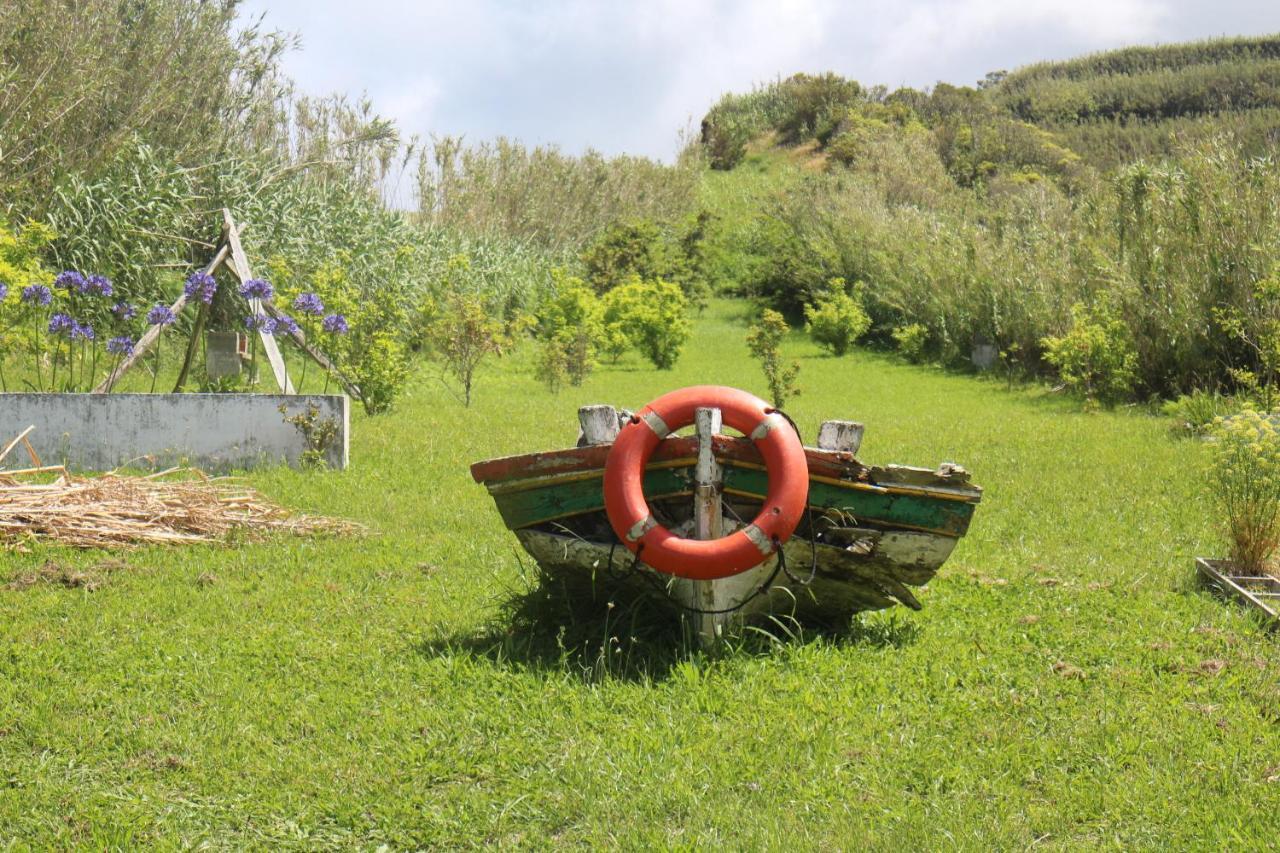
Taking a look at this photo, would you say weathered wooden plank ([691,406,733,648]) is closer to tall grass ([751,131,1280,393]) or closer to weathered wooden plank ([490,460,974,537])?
weathered wooden plank ([490,460,974,537])

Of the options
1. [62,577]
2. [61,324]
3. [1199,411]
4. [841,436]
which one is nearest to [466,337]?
[61,324]

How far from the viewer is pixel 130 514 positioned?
7266mm

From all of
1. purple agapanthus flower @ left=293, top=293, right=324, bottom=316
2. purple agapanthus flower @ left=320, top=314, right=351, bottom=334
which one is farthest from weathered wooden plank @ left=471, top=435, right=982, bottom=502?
purple agapanthus flower @ left=320, top=314, right=351, bottom=334

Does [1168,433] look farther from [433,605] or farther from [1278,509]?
[433,605]

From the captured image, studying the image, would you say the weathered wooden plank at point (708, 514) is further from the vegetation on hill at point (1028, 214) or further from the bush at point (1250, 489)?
the vegetation on hill at point (1028, 214)

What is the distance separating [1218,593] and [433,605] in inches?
158

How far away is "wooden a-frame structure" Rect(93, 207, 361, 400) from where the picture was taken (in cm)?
1064

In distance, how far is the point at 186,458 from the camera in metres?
9.38

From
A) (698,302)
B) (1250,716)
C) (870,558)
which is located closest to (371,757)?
(870,558)

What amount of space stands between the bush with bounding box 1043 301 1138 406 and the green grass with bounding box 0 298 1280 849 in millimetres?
8665

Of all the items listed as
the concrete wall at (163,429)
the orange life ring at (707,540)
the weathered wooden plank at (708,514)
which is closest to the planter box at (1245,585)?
the orange life ring at (707,540)

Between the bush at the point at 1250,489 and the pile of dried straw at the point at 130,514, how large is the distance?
5134 millimetres

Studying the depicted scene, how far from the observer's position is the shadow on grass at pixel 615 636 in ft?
16.1

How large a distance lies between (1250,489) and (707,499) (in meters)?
3.42
